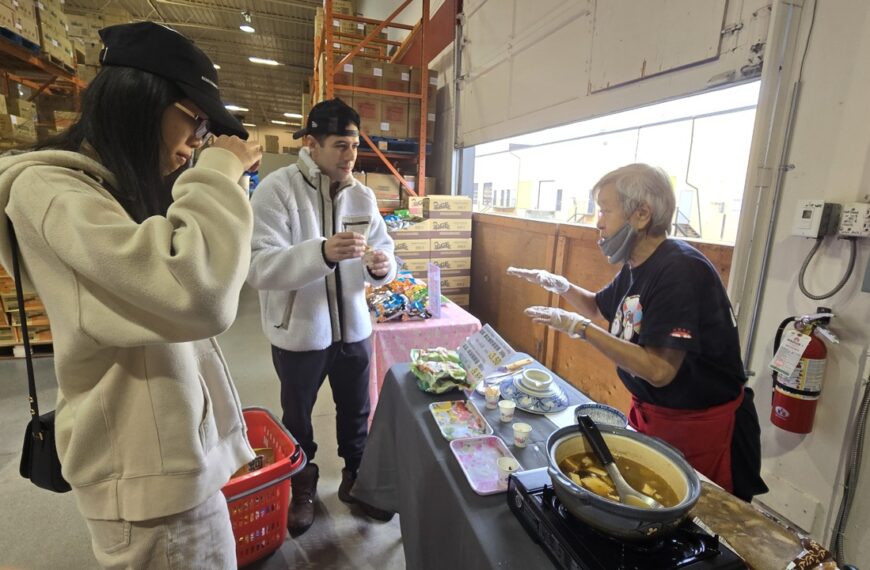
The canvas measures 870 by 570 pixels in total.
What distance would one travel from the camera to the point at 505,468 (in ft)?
3.34

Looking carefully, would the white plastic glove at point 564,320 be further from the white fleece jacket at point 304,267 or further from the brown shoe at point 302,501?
the brown shoe at point 302,501

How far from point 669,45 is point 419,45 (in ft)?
12.6

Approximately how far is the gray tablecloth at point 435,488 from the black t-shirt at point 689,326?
1.15ft

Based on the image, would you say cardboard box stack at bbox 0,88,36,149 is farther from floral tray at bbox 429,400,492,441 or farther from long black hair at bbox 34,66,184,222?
floral tray at bbox 429,400,492,441

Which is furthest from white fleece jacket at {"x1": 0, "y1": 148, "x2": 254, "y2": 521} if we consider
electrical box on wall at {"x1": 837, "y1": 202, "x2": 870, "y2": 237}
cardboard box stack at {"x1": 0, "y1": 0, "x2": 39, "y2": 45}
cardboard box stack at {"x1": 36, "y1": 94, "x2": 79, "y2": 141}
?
cardboard box stack at {"x1": 36, "y1": 94, "x2": 79, "y2": 141}

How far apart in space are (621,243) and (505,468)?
Answer: 81cm

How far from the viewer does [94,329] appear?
2.24ft

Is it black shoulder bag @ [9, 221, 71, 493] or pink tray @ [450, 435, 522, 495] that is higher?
black shoulder bag @ [9, 221, 71, 493]

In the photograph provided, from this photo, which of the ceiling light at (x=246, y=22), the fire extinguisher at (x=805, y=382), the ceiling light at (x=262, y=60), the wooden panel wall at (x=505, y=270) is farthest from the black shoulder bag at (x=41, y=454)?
the ceiling light at (x=262, y=60)

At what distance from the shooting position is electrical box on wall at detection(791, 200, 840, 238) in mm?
1401

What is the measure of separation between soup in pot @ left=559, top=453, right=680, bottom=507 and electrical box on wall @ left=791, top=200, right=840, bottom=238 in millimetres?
1181

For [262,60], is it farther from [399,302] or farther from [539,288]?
[399,302]

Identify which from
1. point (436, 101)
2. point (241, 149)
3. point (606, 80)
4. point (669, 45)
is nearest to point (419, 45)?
point (436, 101)

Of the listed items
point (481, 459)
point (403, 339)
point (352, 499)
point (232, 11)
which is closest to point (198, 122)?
point (481, 459)
